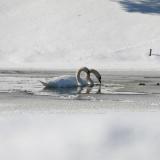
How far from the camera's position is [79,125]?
509 inches

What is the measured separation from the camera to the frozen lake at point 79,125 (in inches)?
406

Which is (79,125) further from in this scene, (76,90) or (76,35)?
(76,35)

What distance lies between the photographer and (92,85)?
25.0m

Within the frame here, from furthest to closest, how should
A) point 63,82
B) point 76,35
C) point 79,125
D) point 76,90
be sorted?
point 76,35, point 63,82, point 76,90, point 79,125

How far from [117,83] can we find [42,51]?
2320cm

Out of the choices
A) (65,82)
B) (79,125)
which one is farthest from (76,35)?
(79,125)

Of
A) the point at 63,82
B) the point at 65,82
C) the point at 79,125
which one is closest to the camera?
the point at 79,125

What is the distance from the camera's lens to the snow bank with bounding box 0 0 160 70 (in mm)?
45656

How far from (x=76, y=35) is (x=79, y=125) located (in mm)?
38474

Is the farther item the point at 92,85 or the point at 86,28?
the point at 86,28

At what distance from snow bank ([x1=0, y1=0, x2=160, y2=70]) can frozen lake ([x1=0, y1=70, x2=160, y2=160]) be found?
21.6 meters

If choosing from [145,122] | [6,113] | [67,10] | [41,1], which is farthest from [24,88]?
[41,1]

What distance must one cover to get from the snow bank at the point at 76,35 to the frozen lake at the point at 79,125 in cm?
2160

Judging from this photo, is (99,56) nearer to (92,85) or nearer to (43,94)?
→ (92,85)
